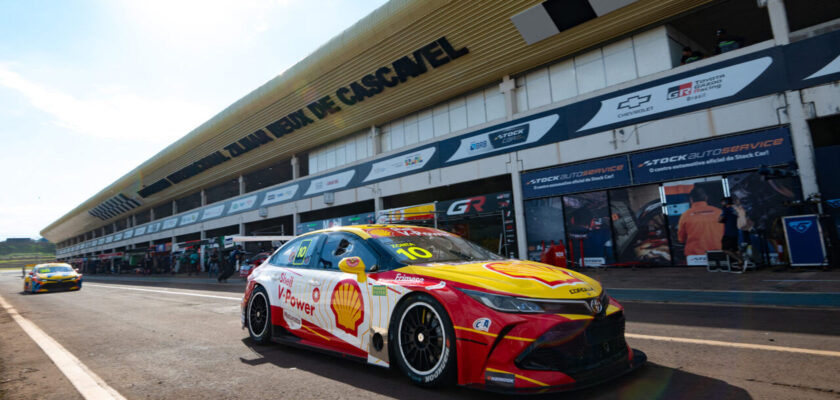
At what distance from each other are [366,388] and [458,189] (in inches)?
683

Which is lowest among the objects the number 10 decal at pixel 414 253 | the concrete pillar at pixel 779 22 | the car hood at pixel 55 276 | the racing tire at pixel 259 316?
the racing tire at pixel 259 316

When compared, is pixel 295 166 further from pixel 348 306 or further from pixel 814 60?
pixel 348 306

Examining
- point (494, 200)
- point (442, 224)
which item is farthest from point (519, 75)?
point (442, 224)

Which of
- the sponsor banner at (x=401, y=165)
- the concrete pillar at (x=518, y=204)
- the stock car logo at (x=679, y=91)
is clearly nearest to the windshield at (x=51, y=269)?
the sponsor banner at (x=401, y=165)

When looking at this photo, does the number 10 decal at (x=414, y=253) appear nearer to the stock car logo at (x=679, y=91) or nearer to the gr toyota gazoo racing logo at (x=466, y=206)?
the stock car logo at (x=679, y=91)

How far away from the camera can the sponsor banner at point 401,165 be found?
2005cm

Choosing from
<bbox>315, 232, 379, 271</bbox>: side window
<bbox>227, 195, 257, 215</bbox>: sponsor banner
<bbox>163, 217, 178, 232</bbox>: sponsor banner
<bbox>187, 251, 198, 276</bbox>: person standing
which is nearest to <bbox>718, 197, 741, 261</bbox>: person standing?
<bbox>315, 232, 379, 271</bbox>: side window

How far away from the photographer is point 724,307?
6.05 meters

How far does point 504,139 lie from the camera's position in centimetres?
1697

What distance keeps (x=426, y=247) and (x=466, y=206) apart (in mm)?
14615

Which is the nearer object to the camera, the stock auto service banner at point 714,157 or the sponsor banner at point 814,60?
the sponsor banner at point 814,60

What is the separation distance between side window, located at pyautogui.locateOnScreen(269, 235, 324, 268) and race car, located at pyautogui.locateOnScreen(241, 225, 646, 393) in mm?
83

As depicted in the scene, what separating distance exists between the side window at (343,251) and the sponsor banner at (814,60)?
12808mm

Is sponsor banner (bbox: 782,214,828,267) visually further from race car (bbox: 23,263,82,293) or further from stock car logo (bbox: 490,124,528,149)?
race car (bbox: 23,263,82,293)
